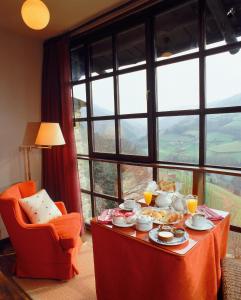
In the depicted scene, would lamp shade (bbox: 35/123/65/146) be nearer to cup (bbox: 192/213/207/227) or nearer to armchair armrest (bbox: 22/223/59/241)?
armchair armrest (bbox: 22/223/59/241)

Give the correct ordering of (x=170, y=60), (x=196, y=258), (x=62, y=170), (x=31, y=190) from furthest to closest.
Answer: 1. (x=62, y=170)
2. (x=31, y=190)
3. (x=170, y=60)
4. (x=196, y=258)

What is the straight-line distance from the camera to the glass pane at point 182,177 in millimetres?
2287

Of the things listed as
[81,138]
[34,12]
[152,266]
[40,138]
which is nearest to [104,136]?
[81,138]

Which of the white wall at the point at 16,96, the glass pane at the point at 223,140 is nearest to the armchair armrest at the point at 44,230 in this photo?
the white wall at the point at 16,96

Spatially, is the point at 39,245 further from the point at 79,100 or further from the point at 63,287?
the point at 79,100

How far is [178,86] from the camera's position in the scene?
7.50 feet

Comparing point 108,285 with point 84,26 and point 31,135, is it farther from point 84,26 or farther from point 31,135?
point 84,26

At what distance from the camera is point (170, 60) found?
2281mm

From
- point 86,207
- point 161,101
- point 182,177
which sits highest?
point 161,101

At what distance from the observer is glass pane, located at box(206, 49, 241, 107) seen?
1.94m

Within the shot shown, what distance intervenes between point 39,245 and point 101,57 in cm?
220

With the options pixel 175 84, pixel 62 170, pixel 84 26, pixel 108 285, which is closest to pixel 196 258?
pixel 108 285

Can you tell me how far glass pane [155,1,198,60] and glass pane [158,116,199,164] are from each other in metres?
0.63

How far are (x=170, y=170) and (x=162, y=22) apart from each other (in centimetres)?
147
